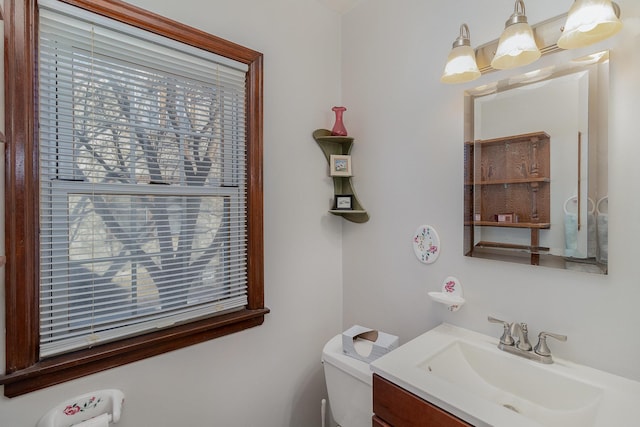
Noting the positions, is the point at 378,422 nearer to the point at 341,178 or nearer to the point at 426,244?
the point at 426,244

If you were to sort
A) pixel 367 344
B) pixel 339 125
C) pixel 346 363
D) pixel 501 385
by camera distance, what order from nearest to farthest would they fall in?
pixel 501 385 → pixel 346 363 → pixel 367 344 → pixel 339 125

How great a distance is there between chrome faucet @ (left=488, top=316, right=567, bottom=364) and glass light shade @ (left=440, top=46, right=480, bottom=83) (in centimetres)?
96

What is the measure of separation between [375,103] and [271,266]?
104cm

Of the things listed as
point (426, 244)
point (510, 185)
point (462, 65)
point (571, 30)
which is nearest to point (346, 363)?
point (426, 244)

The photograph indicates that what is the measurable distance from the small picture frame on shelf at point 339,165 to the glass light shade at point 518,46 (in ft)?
2.83

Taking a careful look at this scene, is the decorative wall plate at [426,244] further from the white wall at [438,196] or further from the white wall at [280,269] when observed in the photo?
the white wall at [280,269]

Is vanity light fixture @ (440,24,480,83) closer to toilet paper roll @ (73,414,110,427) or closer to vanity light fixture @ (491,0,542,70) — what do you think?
vanity light fixture @ (491,0,542,70)

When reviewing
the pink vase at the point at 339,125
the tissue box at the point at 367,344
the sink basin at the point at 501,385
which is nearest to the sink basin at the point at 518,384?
the sink basin at the point at 501,385

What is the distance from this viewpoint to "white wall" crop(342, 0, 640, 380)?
0.98 meters

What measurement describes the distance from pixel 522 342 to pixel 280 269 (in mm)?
1091

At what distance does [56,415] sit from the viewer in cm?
99

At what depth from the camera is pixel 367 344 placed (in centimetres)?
142

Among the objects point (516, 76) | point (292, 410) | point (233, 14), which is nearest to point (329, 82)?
point (233, 14)

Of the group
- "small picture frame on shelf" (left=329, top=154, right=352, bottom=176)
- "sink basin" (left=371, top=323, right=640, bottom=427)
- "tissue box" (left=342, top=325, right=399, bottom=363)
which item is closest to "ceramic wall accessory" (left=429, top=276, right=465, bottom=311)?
"sink basin" (left=371, top=323, right=640, bottom=427)
